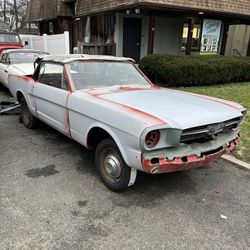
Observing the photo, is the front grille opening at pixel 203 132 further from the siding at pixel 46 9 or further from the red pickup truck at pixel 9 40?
the siding at pixel 46 9

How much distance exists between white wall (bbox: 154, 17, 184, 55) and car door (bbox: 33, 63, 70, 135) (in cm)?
1163

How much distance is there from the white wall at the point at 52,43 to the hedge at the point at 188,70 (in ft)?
16.6

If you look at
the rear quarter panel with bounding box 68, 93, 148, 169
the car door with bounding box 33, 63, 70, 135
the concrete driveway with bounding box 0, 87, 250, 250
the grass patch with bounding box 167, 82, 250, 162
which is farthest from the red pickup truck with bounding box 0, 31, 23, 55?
the rear quarter panel with bounding box 68, 93, 148, 169

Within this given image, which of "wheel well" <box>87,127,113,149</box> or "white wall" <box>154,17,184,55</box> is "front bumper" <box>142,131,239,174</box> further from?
"white wall" <box>154,17,184,55</box>

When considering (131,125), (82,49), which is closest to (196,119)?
(131,125)

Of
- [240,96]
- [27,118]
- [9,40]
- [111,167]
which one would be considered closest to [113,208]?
[111,167]

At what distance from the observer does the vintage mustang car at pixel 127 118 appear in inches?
114

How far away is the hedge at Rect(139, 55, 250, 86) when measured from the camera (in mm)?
9875

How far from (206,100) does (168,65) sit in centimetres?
619

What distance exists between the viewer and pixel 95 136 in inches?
148

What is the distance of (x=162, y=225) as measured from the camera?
9.39ft

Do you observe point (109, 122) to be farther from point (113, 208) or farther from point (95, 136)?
point (113, 208)

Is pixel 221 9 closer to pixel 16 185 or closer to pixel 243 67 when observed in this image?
pixel 243 67

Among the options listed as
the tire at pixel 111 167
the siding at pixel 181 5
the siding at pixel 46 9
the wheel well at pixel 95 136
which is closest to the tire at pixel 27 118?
the wheel well at pixel 95 136
